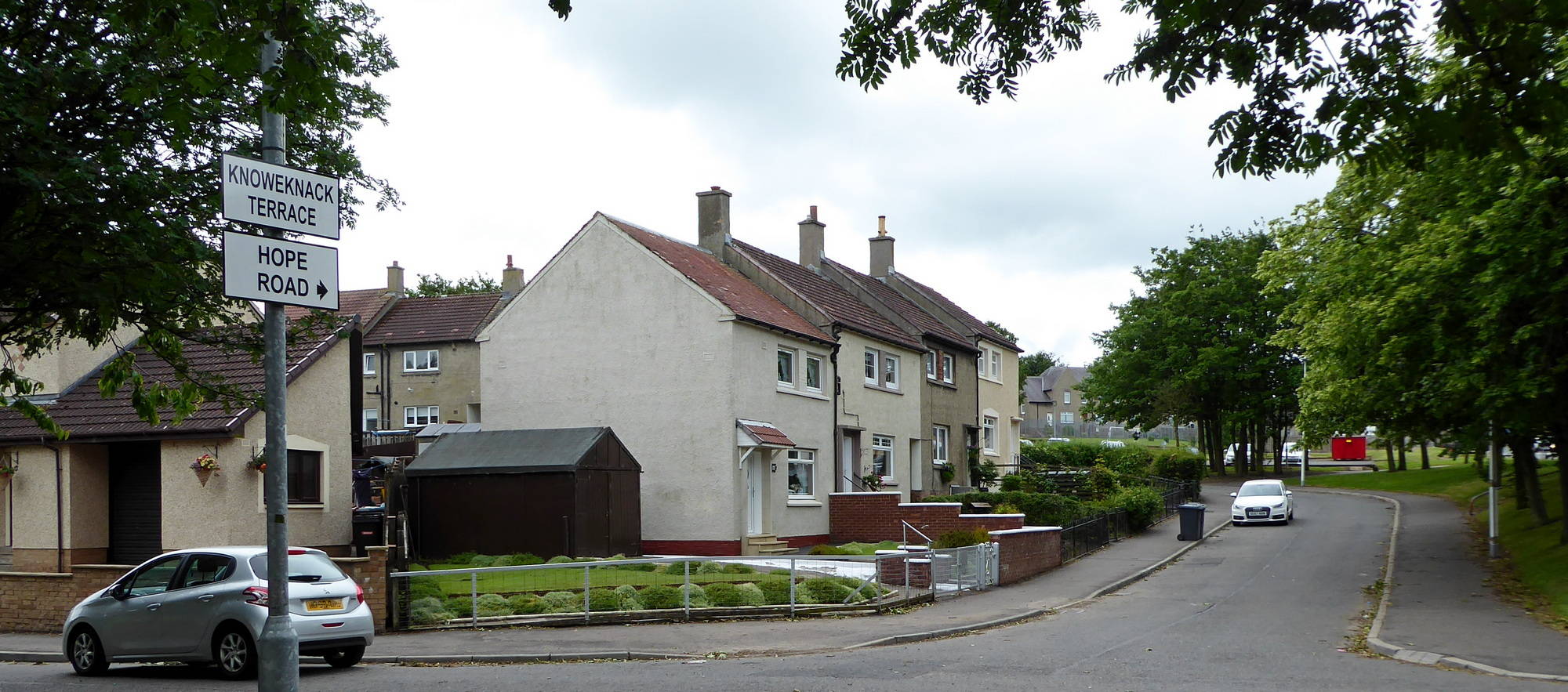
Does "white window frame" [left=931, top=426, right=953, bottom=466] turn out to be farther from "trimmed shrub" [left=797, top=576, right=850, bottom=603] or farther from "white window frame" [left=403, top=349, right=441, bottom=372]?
"trimmed shrub" [left=797, top=576, right=850, bottom=603]

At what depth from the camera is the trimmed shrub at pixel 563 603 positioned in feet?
60.4

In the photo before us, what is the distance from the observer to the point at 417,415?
160 feet

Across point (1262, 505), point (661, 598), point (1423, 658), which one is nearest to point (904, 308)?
point (1262, 505)

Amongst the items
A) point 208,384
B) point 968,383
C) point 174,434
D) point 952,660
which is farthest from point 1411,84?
point 968,383

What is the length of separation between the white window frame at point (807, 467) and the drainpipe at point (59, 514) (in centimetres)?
1552

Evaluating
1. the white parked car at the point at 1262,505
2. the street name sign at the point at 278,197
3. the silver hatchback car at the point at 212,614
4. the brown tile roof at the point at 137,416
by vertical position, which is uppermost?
the street name sign at the point at 278,197

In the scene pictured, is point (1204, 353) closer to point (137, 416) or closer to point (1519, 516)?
point (1519, 516)

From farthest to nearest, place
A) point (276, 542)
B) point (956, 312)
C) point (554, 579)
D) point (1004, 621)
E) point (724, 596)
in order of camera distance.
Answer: point (956, 312) < point (554, 579) < point (1004, 621) < point (724, 596) < point (276, 542)

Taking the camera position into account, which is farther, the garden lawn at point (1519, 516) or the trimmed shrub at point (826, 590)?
the garden lawn at point (1519, 516)

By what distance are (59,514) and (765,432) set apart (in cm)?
1421

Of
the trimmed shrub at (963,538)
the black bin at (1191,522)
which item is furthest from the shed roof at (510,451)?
the black bin at (1191,522)

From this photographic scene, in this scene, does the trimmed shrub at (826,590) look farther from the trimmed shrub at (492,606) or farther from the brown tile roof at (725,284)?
the brown tile roof at (725,284)

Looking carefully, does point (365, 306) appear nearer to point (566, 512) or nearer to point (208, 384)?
point (566, 512)

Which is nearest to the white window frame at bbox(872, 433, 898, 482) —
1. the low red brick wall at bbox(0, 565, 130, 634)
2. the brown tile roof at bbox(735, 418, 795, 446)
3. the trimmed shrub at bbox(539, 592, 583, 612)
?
the brown tile roof at bbox(735, 418, 795, 446)
